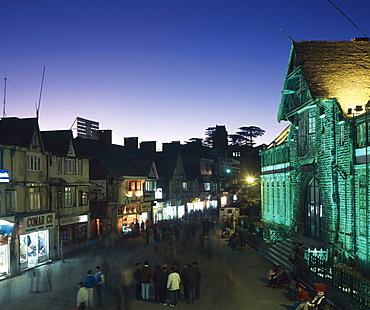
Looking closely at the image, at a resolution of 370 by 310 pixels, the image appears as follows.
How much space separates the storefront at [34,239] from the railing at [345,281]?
18062mm

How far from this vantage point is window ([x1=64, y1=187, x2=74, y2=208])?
3594 cm

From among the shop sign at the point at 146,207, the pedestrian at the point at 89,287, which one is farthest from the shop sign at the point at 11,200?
the shop sign at the point at 146,207

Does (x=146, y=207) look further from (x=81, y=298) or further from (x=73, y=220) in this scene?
(x=81, y=298)

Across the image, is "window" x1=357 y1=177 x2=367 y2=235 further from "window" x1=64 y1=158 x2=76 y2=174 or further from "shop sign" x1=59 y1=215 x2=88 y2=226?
"window" x1=64 y1=158 x2=76 y2=174

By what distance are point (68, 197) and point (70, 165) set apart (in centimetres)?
275

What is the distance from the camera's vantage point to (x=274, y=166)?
3922 centimetres

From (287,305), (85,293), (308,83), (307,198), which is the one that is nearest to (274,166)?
(307,198)

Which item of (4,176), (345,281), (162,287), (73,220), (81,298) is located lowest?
(162,287)

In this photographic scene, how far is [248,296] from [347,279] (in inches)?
200

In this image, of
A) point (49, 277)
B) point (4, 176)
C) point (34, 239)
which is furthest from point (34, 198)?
point (49, 277)

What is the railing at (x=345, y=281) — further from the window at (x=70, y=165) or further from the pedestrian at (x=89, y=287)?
the window at (x=70, y=165)

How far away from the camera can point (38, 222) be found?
3052cm

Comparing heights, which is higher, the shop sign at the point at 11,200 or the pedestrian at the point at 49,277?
the shop sign at the point at 11,200

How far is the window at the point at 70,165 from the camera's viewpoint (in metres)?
36.5
